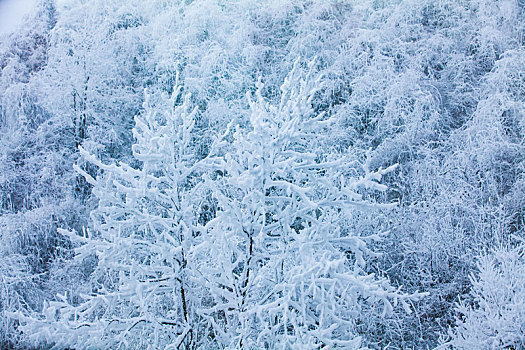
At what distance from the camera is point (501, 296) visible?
5.56 meters

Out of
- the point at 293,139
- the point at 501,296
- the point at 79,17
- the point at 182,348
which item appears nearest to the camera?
the point at 293,139

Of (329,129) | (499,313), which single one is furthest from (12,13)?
(499,313)

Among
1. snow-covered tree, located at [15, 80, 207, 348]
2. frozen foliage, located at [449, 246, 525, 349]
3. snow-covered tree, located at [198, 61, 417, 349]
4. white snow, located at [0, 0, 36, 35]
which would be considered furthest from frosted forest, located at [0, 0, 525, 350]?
snow-covered tree, located at [198, 61, 417, 349]

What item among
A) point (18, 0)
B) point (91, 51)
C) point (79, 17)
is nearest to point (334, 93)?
point (91, 51)

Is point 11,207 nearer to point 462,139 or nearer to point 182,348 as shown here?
point 182,348

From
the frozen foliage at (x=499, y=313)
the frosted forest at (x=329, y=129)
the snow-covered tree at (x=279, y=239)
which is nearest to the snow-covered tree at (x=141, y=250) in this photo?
the snow-covered tree at (x=279, y=239)

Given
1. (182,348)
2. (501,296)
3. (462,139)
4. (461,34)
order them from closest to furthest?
1. (182,348)
2. (501,296)
3. (462,139)
4. (461,34)

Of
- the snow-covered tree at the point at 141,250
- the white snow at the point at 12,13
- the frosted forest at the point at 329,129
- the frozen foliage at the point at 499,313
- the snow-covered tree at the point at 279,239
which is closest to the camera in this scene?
the snow-covered tree at the point at 279,239

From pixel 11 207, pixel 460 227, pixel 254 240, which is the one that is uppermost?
pixel 254 240

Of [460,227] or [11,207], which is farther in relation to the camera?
[11,207]

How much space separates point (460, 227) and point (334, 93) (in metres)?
4.23

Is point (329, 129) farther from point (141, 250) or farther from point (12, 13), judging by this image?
point (12, 13)

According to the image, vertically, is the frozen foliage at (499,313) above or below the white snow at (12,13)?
below

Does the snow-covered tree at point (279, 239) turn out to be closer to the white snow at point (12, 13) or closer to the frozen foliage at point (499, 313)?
the frozen foliage at point (499, 313)
